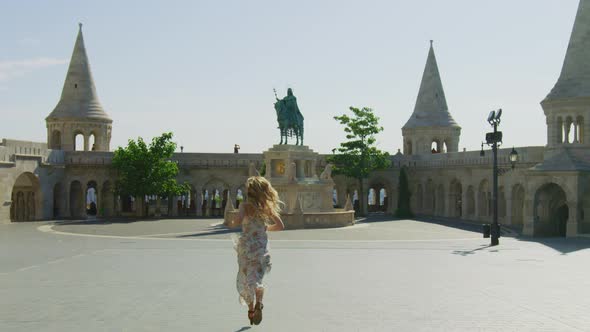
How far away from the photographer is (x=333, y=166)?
172 ft

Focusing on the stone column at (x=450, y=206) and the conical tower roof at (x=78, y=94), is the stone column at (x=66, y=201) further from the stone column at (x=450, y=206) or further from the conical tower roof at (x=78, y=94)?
the stone column at (x=450, y=206)

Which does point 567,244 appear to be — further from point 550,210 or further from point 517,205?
point 517,205

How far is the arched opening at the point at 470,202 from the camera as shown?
48575 mm

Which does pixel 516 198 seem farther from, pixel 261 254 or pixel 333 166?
pixel 261 254

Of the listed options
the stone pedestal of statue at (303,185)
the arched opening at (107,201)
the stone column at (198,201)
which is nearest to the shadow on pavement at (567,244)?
the stone pedestal of statue at (303,185)

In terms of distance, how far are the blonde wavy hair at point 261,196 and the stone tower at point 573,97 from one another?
28.4 metres

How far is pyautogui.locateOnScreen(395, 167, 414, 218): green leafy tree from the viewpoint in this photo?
5041cm

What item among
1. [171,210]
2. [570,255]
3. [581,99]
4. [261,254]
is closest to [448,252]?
[570,255]

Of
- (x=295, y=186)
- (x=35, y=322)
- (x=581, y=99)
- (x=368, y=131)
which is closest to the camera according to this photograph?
(x=35, y=322)

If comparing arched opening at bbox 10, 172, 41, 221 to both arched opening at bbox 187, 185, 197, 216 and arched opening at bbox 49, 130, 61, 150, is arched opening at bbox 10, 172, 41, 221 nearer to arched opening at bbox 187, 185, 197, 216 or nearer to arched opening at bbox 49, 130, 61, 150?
arched opening at bbox 49, 130, 61, 150

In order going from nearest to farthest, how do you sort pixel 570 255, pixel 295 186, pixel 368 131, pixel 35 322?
pixel 35 322 < pixel 570 255 < pixel 295 186 < pixel 368 131

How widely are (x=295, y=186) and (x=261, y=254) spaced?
95.7 feet

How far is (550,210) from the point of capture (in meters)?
33.1

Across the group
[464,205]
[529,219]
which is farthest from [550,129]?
[464,205]
